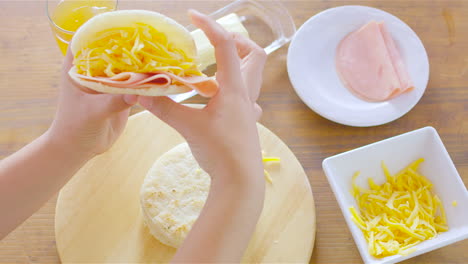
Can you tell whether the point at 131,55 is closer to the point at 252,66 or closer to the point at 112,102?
the point at 112,102

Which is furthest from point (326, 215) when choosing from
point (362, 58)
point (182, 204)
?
point (362, 58)

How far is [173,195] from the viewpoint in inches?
56.3

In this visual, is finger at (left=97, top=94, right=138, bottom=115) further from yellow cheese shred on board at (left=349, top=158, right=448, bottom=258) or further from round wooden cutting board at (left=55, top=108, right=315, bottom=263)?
yellow cheese shred on board at (left=349, top=158, right=448, bottom=258)

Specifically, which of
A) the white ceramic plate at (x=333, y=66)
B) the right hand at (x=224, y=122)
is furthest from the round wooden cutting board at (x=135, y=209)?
the right hand at (x=224, y=122)

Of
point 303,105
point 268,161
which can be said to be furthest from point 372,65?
point 268,161

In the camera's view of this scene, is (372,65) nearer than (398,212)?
No

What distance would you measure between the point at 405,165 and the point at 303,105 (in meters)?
0.42

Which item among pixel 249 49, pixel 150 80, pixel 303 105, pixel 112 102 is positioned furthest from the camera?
pixel 303 105

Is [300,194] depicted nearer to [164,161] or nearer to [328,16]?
[164,161]

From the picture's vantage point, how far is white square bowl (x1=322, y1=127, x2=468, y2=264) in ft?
4.62

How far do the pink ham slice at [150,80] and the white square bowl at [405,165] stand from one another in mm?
574

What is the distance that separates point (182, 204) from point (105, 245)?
0.87 ft

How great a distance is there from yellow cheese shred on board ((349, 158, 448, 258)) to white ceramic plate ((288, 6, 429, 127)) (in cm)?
23

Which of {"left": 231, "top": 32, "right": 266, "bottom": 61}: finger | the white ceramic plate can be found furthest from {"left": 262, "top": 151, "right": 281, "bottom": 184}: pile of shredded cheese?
{"left": 231, "top": 32, "right": 266, "bottom": 61}: finger
